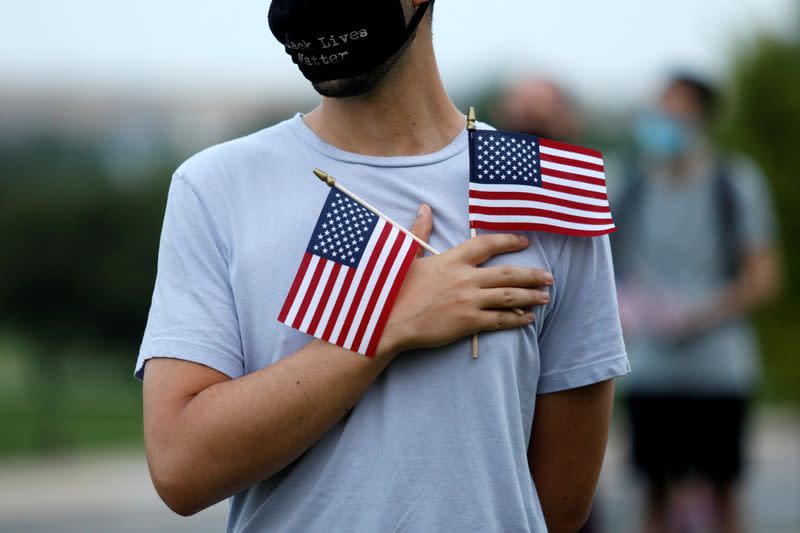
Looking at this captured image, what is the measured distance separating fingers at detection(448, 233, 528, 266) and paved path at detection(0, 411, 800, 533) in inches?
270

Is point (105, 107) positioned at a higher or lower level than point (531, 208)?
higher

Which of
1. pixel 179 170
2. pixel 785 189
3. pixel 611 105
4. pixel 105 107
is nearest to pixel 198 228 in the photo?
pixel 179 170

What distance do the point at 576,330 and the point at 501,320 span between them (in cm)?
25

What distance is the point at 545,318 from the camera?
2.56 m

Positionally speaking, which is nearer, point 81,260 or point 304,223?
point 304,223

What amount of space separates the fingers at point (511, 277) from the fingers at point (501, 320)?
2.1 inches

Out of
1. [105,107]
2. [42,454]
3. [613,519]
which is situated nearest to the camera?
[613,519]

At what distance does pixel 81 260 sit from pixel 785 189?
31.4ft

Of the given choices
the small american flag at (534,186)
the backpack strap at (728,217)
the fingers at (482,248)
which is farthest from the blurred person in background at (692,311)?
the fingers at (482,248)

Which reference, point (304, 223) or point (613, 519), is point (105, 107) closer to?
point (613, 519)

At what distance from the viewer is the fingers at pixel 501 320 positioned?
7.77 feet

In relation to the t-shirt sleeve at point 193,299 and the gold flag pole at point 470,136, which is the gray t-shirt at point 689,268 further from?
the t-shirt sleeve at point 193,299

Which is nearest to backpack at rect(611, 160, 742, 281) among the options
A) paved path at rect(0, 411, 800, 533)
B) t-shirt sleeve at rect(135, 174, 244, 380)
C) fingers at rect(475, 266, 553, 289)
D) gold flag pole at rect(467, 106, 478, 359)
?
paved path at rect(0, 411, 800, 533)

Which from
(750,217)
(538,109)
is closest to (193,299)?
(538,109)
